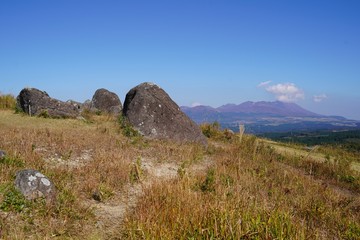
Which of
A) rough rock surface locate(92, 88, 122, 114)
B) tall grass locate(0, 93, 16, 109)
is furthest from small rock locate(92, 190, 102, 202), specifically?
rough rock surface locate(92, 88, 122, 114)

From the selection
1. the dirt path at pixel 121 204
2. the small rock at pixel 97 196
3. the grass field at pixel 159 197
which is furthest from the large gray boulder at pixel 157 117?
the small rock at pixel 97 196

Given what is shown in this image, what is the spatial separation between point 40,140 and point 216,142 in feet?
32.5

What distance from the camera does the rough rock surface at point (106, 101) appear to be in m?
29.4

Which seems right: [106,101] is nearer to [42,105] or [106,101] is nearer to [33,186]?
[42,105]

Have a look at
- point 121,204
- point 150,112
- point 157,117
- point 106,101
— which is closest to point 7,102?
point 106,101

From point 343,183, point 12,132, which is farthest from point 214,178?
point 12,132

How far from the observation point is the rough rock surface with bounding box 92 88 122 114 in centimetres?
2938

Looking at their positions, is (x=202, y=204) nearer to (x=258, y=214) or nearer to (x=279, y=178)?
(x=258, y=214)

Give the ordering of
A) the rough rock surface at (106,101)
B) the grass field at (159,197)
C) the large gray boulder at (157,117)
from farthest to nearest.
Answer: the rough rock surface at (106,101), the large gray boulder at (157,117), the grass field at (159,197)

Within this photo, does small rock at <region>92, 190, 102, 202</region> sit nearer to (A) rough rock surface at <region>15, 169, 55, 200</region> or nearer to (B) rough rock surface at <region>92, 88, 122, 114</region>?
(A) rough rock surface at <region>15, 169, 55, 200</region>

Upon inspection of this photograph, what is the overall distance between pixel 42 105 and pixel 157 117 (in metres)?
8.63

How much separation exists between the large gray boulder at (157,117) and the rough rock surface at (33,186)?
968cm

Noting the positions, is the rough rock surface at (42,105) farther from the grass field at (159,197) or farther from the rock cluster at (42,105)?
the grass field at (159,197)

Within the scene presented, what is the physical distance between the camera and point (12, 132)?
1287cm
